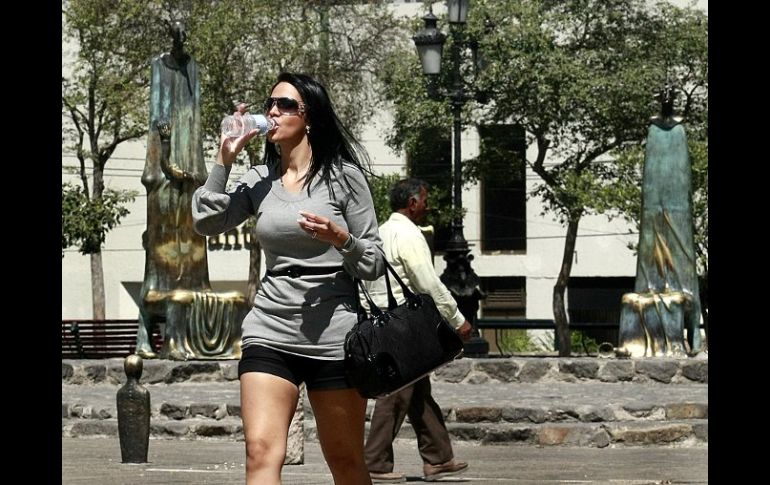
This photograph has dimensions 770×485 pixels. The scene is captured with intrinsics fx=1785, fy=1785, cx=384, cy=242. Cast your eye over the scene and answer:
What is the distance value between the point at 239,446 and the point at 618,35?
2619 centimetres

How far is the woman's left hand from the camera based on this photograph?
5.64 meters

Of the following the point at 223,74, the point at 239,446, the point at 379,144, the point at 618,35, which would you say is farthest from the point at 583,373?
the point at 379,144

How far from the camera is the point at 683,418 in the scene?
14602 millimetres

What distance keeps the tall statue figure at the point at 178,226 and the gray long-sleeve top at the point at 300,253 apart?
12.6m

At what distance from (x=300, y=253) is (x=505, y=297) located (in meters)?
44.2

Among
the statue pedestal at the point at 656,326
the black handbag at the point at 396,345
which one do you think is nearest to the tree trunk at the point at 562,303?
the statue pedestal at the point at 656,326

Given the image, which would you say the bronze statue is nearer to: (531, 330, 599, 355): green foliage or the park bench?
the park bench

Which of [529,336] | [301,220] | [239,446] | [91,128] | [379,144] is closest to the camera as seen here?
[301,220]

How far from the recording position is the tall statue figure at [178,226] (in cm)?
1867

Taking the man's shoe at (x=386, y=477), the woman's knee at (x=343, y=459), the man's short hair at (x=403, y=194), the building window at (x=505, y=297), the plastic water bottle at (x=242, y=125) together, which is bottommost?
the building window at (x=505, y=297)

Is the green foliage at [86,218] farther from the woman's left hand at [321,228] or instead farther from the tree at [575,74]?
the woman's left hand at [321,228]
